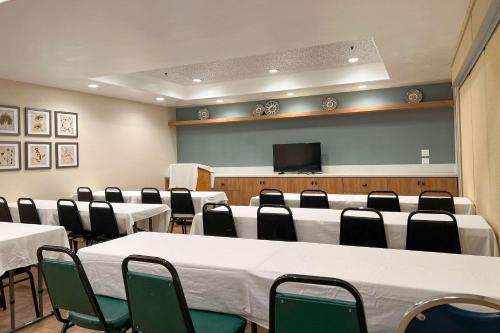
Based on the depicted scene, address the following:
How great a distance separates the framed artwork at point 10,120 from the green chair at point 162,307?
16.0 ft

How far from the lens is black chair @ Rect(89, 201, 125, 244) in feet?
13.2

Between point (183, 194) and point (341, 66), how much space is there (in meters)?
3.75

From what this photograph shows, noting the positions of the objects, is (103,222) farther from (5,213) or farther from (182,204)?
(5,213)

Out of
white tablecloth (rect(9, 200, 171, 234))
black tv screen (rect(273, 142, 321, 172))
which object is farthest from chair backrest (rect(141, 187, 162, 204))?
black tv screen (rect(273, 142, 321, 172))

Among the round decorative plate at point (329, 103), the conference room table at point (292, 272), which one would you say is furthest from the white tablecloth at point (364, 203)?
the round decorative plate at point (329, 103)

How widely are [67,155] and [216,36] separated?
3971 millimetres

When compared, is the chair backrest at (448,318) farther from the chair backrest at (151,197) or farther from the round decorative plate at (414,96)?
the round decorative plate at (414,96)

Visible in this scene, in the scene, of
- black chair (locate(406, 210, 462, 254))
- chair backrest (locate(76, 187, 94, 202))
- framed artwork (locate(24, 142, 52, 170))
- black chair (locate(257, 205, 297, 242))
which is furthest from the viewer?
chair backrest (locate(76, 187, 94, 202))

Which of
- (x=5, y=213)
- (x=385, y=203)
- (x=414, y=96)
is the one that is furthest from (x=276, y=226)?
(x=414, y=96)

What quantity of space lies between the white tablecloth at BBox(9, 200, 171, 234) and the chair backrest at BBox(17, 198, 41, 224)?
10 centimetres

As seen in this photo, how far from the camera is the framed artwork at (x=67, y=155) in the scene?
6.25 meters

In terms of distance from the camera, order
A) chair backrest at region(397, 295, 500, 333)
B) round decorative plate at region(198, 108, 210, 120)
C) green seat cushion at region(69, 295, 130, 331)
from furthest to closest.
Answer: round decorative plate at region(198, 108, 210, 120) → green seat cushion at region(69, 295, 130, 331) → chair backrest at region(397, 295, 500, 333)

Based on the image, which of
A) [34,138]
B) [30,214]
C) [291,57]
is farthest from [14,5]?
[291,57]

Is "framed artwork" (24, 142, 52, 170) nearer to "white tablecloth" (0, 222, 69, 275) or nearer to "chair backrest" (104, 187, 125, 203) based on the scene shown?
"chair backrest" (104, 187, 125, 203)
